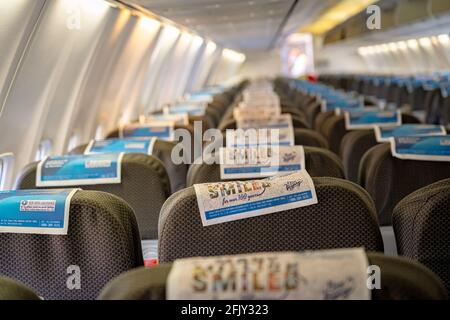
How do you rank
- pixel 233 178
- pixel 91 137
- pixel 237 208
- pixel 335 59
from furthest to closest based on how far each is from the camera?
1. pixel 335 59
2. pixel 91 137
3. pixel 233 178
4. pixel 237 208

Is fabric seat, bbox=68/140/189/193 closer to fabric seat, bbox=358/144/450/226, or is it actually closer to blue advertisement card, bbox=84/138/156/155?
blue advertisement card, bbox=84/138/156/155

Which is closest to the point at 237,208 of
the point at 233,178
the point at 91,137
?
the point at 233,178

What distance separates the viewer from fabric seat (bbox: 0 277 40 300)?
188 centimetres

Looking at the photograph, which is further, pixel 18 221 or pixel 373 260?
pixel 18 221

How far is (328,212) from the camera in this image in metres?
2.59

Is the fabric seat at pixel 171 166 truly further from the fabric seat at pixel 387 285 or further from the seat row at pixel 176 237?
the fabric seat at pixel 387 285

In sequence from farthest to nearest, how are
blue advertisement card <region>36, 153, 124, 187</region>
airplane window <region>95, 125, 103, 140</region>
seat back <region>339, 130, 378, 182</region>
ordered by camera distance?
airplane window <region>95, 125, 103, 140</region>
seat back <region>339, 130, 378, 182</region>
blue advertisement card <region>36, 153, 124, 187</region>

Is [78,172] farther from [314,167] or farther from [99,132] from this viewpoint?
[99,132]

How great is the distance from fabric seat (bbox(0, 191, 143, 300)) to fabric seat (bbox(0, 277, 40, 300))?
699 millimetres

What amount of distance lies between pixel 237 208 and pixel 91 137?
6.96 m

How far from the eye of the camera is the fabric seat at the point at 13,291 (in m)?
1.88

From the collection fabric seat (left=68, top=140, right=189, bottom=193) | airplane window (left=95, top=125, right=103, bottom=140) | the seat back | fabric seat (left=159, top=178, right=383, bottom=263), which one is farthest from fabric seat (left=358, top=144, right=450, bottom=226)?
airplane window (left=95, top=125, right=103, bottom=140)

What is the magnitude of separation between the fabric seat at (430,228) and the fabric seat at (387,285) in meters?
0.94
